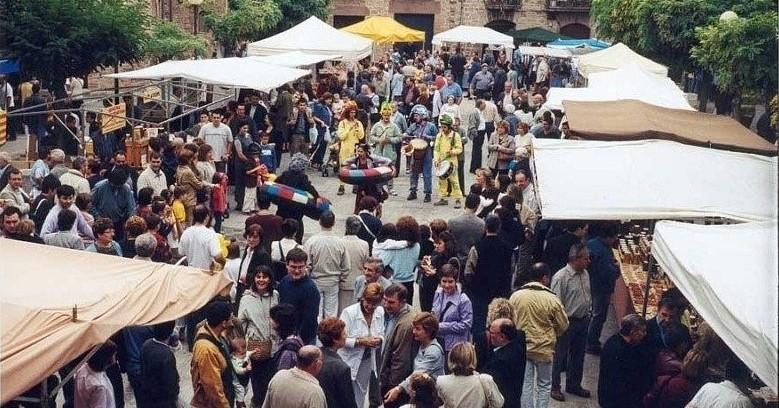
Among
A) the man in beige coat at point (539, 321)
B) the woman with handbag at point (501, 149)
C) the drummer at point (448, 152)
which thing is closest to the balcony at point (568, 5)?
the woman with handbag at point (501, 149)

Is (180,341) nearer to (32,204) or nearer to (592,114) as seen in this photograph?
(32,204)

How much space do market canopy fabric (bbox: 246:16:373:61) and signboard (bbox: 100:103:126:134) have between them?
7.53m

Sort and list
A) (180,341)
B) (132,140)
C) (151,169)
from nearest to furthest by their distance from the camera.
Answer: (180,341)
(151,169)
(132,140)

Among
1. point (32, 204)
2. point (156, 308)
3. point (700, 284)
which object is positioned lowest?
point (32, 204)

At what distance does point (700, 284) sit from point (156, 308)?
3.08 meters

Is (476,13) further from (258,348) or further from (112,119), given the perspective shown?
(258,348)

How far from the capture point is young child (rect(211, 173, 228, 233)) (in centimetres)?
1216

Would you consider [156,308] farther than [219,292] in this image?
No

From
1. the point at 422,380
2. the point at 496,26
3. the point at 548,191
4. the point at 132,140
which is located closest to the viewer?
the point at 422,380

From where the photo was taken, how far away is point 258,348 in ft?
23.4

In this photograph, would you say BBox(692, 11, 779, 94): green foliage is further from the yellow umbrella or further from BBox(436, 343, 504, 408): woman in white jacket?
the yellow umbrella

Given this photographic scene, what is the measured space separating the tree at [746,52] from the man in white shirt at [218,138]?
7.36 m

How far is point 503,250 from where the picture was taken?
870 centimetres

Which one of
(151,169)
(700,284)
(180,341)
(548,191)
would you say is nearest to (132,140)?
(151,169)
